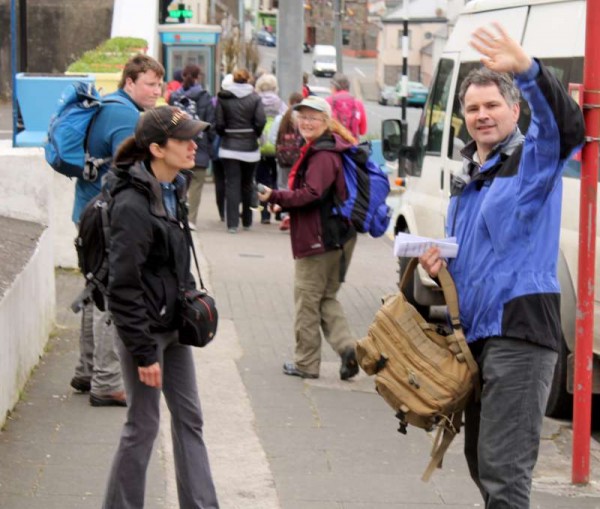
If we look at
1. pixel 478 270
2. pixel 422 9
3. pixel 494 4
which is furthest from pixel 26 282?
pixel 422 9

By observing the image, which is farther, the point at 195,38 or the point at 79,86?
the point at 195,38

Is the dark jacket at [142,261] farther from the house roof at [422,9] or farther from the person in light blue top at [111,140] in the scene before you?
the house roof at [422,9]

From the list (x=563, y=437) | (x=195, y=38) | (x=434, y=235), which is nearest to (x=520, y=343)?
(x=563, y=437)

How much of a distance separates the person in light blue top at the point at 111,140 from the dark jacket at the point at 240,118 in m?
8.07

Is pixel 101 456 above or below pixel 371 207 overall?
below

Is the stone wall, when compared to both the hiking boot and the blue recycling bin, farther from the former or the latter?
the hiking boot

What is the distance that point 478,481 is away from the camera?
4.62 metres

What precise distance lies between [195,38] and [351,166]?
14.0 metres

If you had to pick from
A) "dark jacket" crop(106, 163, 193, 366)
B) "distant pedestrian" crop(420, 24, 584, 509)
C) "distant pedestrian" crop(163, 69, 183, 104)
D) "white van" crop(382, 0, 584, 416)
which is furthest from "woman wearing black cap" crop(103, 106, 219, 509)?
"distant pedestrian" crop(163, 69, 183, 104)

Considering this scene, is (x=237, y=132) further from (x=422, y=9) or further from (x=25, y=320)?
(x=422, y=9)

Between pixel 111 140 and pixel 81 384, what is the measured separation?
143 cm

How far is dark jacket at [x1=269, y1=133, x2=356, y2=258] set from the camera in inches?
313

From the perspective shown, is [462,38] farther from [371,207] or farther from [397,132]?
[371,207]

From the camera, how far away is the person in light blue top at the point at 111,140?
7012 mm
